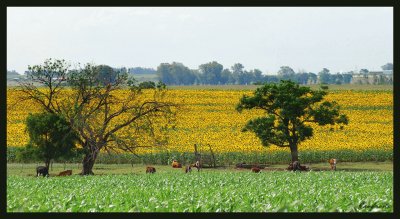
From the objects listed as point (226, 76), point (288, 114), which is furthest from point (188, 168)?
point (226, 76)

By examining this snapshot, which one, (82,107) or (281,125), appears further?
(281,125)

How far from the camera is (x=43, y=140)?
3722cm

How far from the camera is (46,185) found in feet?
79.6

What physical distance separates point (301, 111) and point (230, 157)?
526 cm

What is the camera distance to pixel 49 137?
1470 inches

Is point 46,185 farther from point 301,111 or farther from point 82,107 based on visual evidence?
point 301,111

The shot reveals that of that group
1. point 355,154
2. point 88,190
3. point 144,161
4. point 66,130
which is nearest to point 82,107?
point 66,130

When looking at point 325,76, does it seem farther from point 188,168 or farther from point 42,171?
point 42,171

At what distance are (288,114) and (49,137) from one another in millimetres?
14491
